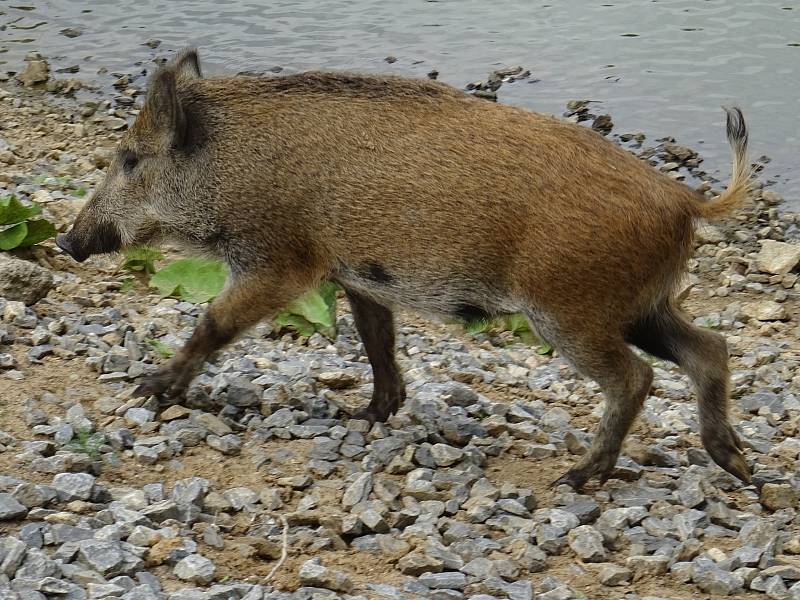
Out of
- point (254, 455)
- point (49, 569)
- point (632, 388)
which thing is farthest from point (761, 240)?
point (49, 569)

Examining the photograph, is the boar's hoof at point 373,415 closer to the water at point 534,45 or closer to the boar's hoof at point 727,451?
the boar's hoof at point 727,451

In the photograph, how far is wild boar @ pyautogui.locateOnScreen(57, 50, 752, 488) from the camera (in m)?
4.64

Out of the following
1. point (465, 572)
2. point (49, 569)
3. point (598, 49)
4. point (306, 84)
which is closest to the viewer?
point (49, 569)

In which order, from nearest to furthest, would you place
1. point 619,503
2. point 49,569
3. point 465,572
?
1. point 49,569
2. point 465,572
3. point 619,503

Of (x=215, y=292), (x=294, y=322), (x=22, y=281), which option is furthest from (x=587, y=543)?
(x=22, y=281)

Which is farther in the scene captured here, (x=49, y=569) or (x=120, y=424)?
(x=120, y=424)

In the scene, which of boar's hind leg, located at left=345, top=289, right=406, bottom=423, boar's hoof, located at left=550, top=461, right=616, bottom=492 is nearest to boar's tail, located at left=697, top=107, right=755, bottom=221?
boar's hoof, located at left=550, top=461, right=616, bottom=492

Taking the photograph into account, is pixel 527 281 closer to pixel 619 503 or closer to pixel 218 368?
pixel 619 503

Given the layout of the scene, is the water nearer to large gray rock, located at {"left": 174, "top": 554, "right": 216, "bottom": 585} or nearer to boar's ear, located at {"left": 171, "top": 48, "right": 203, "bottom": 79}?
boar's ear, located at {"left": 171, "top": 48, "right": 203, "bottom": 79}

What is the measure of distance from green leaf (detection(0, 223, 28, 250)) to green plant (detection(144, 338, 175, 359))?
140 cm

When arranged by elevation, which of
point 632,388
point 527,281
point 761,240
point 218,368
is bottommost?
point 761,240

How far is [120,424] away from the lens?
197 inches

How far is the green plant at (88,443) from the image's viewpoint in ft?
15.0

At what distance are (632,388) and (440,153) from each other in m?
1.23
